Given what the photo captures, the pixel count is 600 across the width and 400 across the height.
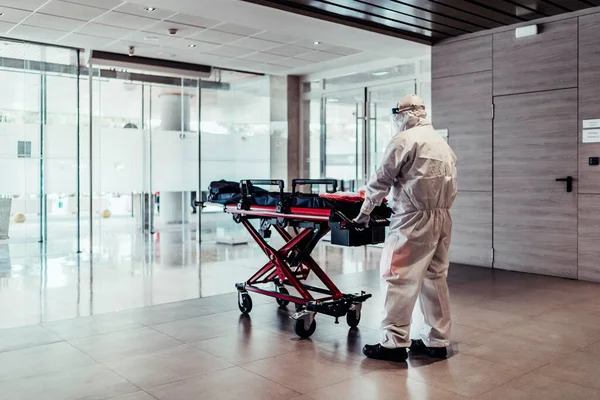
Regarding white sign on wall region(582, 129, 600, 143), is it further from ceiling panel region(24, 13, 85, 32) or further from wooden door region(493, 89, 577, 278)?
ceiling panel region(24, 13, 85, 32)

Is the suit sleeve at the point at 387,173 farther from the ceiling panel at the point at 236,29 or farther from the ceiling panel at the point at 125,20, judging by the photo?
the ceiling panel at the point at 125,20

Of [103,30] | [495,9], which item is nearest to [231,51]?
[103,30]

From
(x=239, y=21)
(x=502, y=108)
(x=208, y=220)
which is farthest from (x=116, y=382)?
(x=208, y=220)

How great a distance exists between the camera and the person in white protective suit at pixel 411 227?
12.3 ft

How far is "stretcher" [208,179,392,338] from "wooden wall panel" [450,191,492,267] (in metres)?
3.30

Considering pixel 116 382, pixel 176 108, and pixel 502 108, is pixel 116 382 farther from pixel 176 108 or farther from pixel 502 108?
pixel 176 108

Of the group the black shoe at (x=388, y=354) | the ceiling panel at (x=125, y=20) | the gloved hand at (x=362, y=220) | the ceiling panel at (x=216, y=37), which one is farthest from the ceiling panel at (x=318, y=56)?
the black shoe at (x=388, y=354)

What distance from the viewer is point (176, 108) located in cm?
1112

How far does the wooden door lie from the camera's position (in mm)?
6750

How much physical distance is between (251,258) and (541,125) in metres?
4.22

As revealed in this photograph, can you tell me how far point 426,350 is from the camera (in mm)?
3910

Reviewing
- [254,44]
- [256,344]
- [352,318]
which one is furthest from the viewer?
[254,44]

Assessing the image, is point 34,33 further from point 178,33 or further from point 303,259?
point 303,259

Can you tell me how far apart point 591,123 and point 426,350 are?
3972 millimetres
